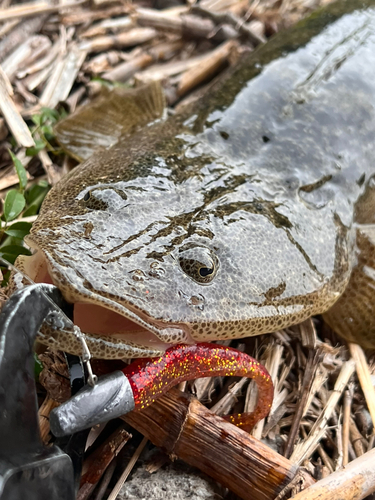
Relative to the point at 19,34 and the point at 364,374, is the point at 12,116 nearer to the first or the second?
the point at 19,34

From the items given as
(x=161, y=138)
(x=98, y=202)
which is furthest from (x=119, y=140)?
(x=98, y=202)

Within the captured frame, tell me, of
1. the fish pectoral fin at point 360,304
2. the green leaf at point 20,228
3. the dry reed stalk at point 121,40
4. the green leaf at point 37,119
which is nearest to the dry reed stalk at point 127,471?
the green leaf at point 20,228

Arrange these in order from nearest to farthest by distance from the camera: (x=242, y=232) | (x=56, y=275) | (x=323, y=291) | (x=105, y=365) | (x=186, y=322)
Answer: (x=56, y=275) → (x=186, y=322) → (x=105, y=365) → (x=242, y=232) → (x=323, y=291)

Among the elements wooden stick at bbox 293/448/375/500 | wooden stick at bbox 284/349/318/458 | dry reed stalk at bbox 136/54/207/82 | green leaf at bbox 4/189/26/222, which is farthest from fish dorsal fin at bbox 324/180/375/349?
dry reed stalk at bbox 136/54/207/82

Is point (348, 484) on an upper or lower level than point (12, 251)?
lower

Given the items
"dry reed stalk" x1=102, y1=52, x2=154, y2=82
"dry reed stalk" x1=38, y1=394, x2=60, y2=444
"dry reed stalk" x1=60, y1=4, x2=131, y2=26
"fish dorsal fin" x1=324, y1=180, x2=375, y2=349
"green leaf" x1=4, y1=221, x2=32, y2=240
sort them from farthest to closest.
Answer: "dry reed stalk" x1=60, y1=4, x2=131, y2=26 < "dry reed stalk" x1=102, y1=52, x2=154, y2=82 < "fish dorsal fin" x1=324, y1=180, x2=375, y2=349 < "green leaf" x1=4, y1=221, x2=32, y2=240 < "dry reed stalk" x1=38, y1=394, x2=60, y2=444

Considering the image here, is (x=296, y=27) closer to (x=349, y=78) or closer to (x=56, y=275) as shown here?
(x=349, y=78)

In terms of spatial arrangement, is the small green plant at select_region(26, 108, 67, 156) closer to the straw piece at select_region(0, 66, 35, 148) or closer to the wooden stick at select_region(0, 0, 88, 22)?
the straw piece at select_region(0, 66, 35, 148)

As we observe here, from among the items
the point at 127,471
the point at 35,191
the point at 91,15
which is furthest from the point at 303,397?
the point at 91,15
